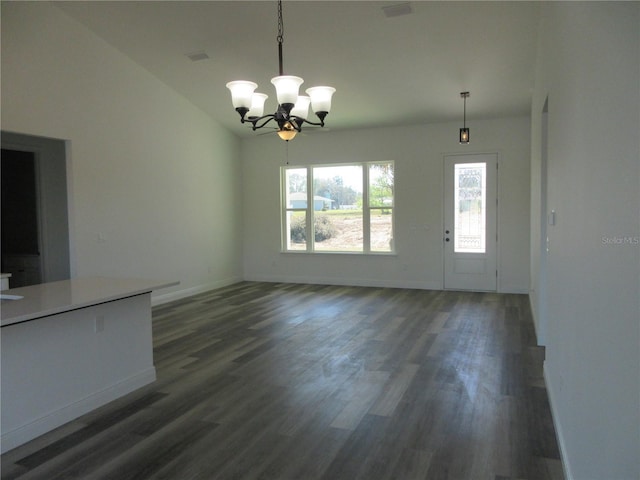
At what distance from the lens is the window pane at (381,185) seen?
8.12 m

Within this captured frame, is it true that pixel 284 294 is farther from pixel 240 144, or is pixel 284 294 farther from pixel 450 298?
pixel 240 144

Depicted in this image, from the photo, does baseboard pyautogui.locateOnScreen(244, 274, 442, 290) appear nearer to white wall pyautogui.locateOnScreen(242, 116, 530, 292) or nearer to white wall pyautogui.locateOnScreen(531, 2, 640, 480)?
white wall pyautogui.locateOnScreen(242, 116, 530, 292)

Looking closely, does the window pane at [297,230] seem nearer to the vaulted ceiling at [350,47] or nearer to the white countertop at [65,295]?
the vaulted ceiling at [350,47]

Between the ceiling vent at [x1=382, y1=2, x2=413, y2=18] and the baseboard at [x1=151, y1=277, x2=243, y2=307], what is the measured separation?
4883 mm

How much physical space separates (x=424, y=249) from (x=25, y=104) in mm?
5986

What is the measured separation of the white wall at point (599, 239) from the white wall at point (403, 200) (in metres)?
4.82

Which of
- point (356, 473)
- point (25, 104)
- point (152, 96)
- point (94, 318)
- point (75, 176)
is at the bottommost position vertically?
point (356, 473)

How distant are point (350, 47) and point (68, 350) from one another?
13.8 feet

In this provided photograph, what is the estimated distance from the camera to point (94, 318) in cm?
320

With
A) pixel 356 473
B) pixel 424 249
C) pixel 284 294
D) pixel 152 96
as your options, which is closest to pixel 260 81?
pixel 152 96

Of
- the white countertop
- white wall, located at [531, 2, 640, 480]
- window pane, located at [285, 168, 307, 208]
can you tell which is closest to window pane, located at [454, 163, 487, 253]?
window pane, located at [285, 168, 307, 208]

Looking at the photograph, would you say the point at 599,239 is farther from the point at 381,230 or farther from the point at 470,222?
the point at 381,230

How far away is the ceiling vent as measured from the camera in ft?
14.3

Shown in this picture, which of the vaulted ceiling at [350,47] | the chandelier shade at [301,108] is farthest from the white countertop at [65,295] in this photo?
the vaulted ceiling at [350,47]
